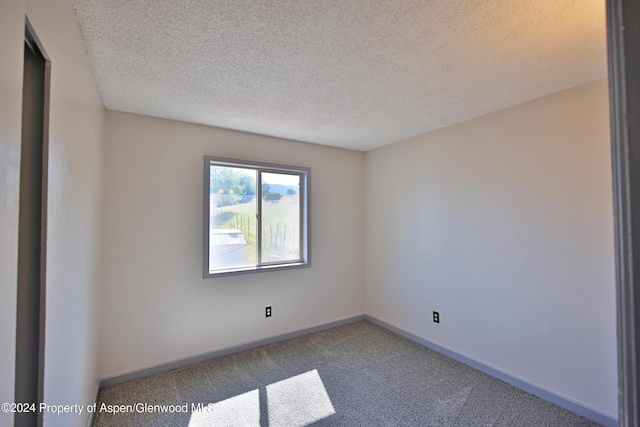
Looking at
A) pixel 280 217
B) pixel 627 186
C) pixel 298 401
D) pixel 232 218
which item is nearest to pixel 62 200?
pixel 627 186

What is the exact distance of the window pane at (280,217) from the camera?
3295 millimetres

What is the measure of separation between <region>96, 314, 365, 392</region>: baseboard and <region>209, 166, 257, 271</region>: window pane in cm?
84

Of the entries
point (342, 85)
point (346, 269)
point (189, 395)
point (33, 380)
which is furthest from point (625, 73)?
point (346, 269)

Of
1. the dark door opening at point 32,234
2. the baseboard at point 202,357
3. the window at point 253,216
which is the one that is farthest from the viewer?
the window at point 253,216

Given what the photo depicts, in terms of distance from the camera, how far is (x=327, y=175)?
12.1 ft

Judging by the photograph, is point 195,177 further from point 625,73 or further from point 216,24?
point 625,73

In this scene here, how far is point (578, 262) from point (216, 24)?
2793 mm

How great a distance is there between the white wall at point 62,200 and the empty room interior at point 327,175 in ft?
0.04

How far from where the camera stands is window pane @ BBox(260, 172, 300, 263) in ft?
10.8

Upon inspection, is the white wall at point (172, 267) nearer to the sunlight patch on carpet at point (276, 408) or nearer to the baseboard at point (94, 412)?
the baseboard at point (94, 412)

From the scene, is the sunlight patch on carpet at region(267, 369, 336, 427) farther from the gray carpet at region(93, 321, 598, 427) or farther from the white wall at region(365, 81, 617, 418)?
→ the white wall at region(365, 81, 617, 418)

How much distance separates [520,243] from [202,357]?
10.2 ft

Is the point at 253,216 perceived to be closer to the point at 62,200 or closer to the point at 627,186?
the point at 62,200

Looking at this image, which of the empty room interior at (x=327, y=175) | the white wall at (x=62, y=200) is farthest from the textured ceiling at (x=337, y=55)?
the white wall at (x=62, y=200)
